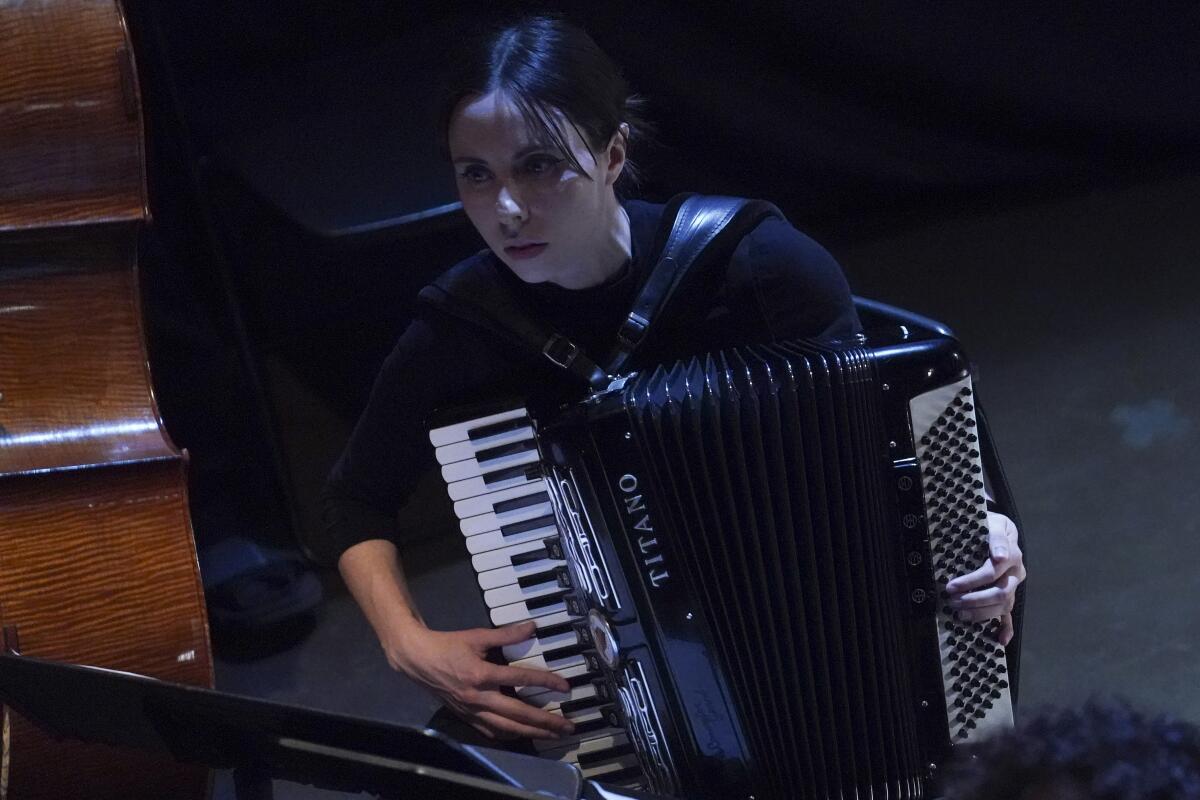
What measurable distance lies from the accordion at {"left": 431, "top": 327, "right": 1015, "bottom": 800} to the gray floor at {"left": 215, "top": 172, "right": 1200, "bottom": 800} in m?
0.65

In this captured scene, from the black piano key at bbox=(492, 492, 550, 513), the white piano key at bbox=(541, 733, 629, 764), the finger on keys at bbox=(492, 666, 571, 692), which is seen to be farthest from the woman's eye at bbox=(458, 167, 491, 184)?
the white piano key at bbox=(541, 733, 629, 764)

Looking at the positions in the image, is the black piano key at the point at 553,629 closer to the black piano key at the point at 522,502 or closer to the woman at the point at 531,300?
the woman at the point at 531,300

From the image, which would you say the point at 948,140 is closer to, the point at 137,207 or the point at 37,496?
the point at 137,207

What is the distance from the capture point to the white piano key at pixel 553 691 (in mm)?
1623

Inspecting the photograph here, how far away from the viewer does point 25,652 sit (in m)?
1.80

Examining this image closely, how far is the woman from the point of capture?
1.61m

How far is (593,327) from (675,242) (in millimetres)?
166

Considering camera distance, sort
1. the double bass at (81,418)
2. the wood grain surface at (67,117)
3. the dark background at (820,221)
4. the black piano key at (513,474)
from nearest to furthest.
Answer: the black piano key at (513,474) → the double bass at (81,418) → the wood grain surface at (67,117) → the dark background at (820,221)

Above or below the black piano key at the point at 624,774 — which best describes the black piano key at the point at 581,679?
above

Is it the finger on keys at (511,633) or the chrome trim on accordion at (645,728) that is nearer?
the chrome trim on accordion at (645,728)

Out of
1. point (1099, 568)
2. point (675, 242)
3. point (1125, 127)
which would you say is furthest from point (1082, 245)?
point (675, 242)

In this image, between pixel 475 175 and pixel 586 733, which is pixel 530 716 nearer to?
pixel 586 733

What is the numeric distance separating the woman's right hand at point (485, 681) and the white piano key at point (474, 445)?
0.22 meters

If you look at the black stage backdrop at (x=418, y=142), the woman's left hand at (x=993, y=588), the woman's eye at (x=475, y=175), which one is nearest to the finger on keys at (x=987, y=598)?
the woman's left hand at (x=993, y=588)
